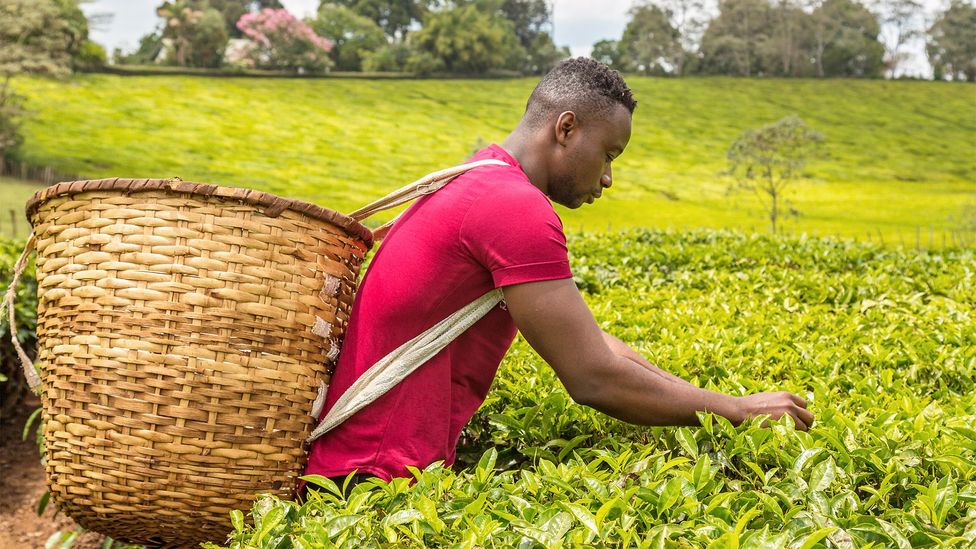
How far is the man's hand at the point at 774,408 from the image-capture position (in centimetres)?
241

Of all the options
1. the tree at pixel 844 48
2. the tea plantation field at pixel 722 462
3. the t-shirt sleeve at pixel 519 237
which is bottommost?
the tea plantation field at pixel 722 462

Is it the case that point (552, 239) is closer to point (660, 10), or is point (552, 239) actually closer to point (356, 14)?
point (356, 14)

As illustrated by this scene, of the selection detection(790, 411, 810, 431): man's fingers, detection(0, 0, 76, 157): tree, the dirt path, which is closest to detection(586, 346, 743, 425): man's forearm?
detection(790, 411, 810, 431): man's fingers

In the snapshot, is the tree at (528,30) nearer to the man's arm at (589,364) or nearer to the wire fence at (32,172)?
the wire fence at (32,172)

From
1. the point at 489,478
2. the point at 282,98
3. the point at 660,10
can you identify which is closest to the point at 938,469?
the point at 489,478

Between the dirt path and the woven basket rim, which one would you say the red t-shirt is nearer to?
the woven basket rim

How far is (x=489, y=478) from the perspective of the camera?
7.17 feet

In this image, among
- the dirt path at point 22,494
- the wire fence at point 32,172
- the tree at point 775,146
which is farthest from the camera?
the wire fence at point 32,172

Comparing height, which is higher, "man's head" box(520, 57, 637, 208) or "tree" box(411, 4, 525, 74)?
"tree" box(411, 4, 525, 74)

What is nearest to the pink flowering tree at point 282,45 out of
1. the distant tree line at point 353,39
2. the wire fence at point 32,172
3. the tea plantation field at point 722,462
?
the distant tree line at point 353,39

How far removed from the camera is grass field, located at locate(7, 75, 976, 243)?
3544 cm

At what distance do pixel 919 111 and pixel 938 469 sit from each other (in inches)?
2322

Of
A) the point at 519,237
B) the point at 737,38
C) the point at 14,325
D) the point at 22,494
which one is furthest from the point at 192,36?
the point at 519,237

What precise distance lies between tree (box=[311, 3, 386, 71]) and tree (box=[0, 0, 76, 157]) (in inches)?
865
